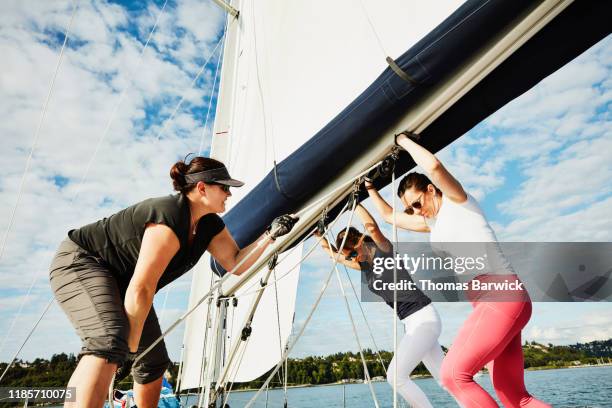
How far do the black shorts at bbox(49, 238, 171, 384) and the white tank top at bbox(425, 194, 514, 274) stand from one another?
131cm

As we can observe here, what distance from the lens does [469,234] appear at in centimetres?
169

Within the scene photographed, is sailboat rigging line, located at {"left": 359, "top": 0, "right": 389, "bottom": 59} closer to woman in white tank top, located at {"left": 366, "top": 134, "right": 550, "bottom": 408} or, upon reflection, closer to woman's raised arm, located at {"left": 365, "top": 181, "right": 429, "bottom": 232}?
woman in white tank top, located at {"left": 366, "top": 134, "right": 550, "bottom": 408}

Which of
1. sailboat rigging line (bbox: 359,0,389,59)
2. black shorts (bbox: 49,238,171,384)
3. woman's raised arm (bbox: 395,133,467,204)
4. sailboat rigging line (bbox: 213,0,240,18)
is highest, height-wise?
sailboat rigging line (bbox: 213,0,240,18)

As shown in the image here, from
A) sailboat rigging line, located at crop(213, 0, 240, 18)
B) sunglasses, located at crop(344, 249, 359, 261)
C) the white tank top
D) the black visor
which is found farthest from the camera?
sailboat rigging line, located at crop(213, 0, 240, 18)

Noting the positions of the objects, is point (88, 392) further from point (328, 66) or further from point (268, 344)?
point (268, 344)

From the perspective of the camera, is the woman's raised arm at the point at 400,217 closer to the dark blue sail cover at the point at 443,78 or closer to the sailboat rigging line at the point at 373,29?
the dark blue sail cover at the point at 443,78

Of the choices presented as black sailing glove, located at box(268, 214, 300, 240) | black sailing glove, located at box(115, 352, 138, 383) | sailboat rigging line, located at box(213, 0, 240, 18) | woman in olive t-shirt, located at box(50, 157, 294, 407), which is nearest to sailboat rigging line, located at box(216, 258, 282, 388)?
black sailing glove, located at box(268, 214, 300, 240)

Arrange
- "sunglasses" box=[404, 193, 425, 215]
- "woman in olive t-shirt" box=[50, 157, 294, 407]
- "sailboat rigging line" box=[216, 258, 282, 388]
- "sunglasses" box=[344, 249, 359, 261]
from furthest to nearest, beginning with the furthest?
"sunglasses" box=[344, 249, 359, 261]
"sailboat rigging line" box=[216, 258, 282, 388]
"sunglasses" box=[404, 193, 425, 215]
"woman in olive t-shirt" box=[50, 157, 294, 407]

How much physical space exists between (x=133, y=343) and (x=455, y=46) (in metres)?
1.60

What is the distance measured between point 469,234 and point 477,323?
0.36 meters

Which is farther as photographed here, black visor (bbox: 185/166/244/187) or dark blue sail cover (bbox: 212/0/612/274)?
black visor (bbox: 185/166/244/187)

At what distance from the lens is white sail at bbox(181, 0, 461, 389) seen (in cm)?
189

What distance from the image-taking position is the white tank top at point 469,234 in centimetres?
166

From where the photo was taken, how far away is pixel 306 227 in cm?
225
